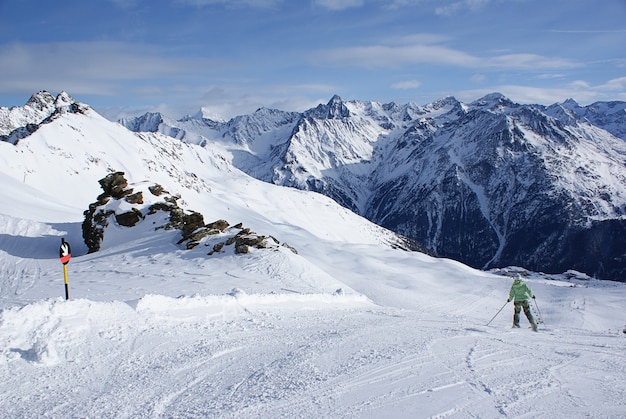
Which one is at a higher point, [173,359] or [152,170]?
[152,170]

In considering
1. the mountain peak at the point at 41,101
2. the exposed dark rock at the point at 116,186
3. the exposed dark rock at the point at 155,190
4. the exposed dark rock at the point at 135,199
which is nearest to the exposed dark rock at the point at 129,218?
the exposed dark rock at the point at 135,199

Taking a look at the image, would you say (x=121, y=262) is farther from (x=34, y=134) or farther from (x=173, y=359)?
(x=34, y=134)

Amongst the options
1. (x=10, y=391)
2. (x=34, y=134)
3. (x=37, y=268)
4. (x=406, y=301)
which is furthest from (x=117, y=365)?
(x=34, y=134)

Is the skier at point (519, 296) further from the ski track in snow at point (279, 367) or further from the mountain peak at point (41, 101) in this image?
the mountain peak at point (41, 101)

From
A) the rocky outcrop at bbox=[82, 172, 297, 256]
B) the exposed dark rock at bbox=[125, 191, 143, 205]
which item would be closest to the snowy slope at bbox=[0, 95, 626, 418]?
the rocky outcrop at bbox=[82, 172, 297, 256]

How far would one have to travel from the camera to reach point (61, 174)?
2813 inches

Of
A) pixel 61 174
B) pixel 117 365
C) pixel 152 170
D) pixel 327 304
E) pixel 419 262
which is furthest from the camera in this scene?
pixel 152 170

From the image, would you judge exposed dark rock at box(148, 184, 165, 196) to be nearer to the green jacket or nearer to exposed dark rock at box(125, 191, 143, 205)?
exposed dark rock at box(125, 191, 143, 205)

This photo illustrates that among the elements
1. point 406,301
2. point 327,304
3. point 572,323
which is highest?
point 327,304

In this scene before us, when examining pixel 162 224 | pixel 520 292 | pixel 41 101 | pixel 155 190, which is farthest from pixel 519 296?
pixel 41 101

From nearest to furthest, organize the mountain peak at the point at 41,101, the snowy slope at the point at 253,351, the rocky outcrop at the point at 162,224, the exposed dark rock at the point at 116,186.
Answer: the snowy slope at the point at 253,351 < the rocky outcrop at the point at 162,224 < the exposed dark rock at the point at 116,186 < the mountain peak at the point at 41,101

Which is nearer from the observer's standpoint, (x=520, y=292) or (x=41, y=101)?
(x=520, y=292)

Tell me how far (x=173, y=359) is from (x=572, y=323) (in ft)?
98.8

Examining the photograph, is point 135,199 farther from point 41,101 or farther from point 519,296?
point 41,101
